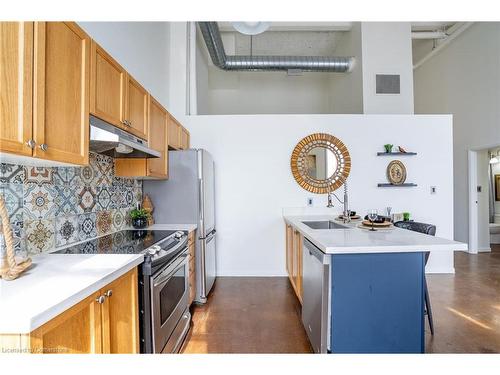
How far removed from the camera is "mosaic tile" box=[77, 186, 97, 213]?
1.79m

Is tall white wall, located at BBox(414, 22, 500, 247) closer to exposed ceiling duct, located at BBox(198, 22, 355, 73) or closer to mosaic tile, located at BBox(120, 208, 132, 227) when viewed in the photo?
exposed ceiling duct, located at BBox(198, 22, 355, 73)

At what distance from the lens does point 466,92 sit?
4.72 metres

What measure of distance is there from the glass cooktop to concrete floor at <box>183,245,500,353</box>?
0.91 metres

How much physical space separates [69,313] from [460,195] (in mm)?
6373

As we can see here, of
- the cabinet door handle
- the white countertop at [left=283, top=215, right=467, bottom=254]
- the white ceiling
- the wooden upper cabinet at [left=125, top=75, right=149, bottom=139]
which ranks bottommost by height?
the cabinet door handle

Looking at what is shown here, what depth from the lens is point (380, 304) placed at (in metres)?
1.45

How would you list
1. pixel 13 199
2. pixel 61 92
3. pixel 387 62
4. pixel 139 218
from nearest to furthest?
pixel 61 92 → pixel 13 199 → pixel 139 218 → pixel 387 62

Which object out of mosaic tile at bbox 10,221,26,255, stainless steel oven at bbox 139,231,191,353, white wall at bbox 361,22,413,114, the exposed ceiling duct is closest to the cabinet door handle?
stainless steel oven at bbox 139,231,191,353

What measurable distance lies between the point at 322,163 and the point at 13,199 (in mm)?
3349

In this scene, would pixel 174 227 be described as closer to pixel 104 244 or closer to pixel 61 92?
pixel 104 244

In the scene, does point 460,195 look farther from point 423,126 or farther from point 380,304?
point 380,304

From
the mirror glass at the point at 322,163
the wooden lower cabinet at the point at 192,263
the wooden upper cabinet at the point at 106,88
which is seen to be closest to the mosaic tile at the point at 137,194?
the wooden lower cabinet at the point at 192,263

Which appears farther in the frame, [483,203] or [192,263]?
[483,203]

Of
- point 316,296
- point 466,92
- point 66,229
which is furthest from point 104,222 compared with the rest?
point 466,92
